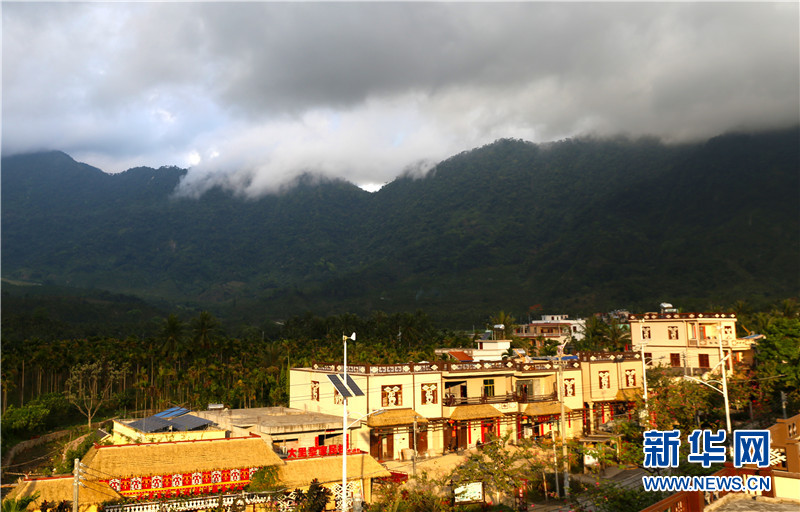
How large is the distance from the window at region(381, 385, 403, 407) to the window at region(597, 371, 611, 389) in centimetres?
1974

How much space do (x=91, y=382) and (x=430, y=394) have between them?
56586mm

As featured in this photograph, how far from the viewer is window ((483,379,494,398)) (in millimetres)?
51781

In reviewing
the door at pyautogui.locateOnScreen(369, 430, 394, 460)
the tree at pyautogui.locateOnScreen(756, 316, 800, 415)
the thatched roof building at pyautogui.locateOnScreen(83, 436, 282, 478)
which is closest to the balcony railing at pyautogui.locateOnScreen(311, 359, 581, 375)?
the door at pyautogui.locateOnScreen(369, 430, 394, 460)

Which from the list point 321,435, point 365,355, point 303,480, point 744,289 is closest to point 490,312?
point 744,289

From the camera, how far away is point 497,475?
3216cm

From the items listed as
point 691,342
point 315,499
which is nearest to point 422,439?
point 315,499

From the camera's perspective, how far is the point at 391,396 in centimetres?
4597

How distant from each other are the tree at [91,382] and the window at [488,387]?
156 feet

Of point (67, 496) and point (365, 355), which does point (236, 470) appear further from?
point (365, 355)

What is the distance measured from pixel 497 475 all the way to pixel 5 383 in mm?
69119

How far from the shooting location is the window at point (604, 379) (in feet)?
180

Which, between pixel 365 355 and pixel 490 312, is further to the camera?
pixel 490 312

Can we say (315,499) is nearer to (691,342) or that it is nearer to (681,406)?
(681,406)

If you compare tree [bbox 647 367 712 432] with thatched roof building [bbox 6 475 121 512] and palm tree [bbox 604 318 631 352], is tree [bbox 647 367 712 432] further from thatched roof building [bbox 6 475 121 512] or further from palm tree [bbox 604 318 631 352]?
palm tree [bbox 604 318 631 352]
